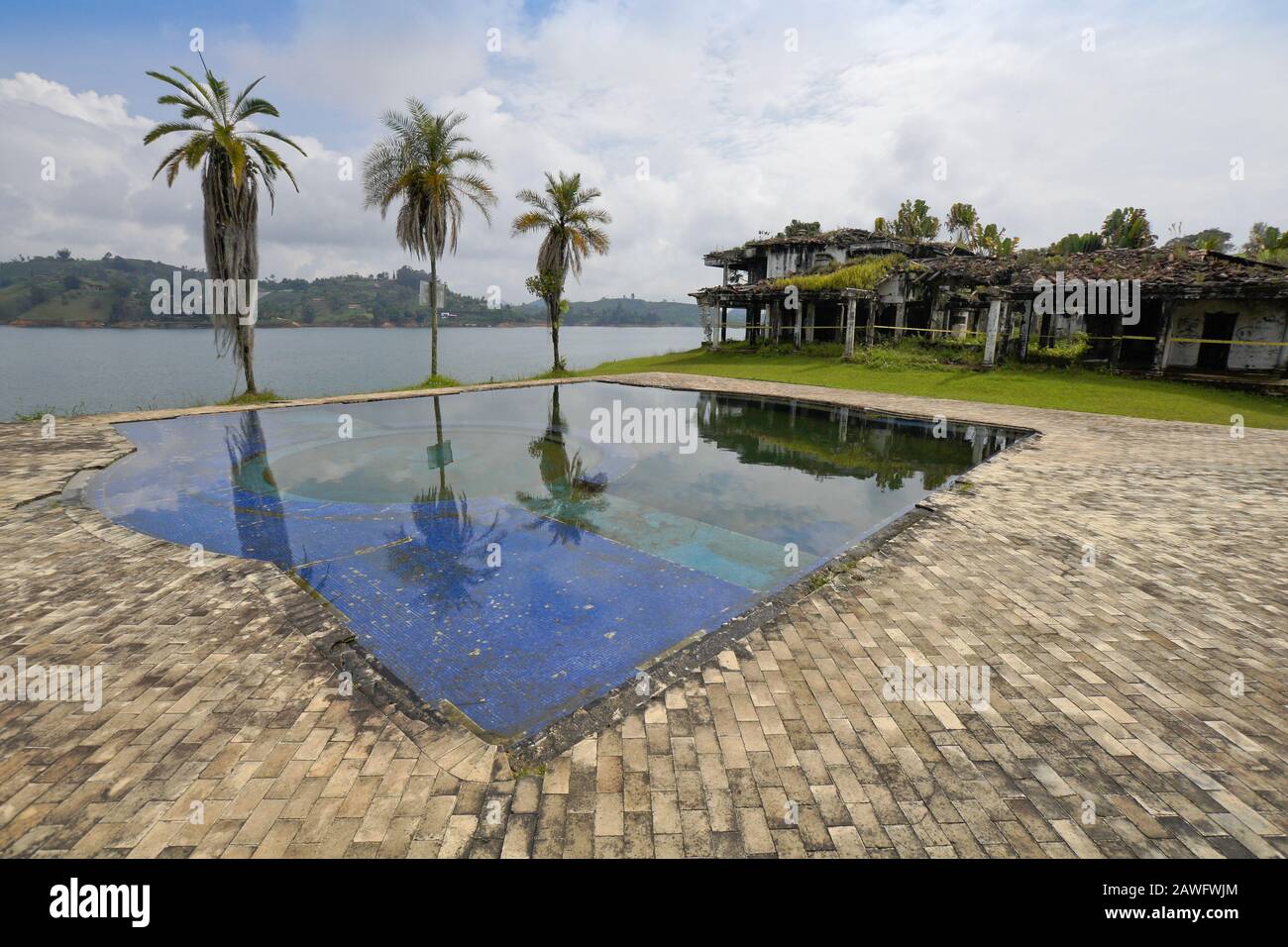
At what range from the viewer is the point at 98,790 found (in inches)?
139

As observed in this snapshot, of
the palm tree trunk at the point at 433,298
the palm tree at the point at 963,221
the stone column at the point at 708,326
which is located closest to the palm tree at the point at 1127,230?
the palm tree at the point at 963,221

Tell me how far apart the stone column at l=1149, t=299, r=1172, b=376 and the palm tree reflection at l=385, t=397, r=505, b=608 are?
29.1 meters

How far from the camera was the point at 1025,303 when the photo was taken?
1065 inches

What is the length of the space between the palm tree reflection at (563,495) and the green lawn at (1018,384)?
1565cm

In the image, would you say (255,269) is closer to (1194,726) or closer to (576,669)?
(576,669)

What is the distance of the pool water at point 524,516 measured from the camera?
5855 mm

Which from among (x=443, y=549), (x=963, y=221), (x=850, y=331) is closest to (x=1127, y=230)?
(x=963, y=221)

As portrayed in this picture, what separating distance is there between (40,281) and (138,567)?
166 metres

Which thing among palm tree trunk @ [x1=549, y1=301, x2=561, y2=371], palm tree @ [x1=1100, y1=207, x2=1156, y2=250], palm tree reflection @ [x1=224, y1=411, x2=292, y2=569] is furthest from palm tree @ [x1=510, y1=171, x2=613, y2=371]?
palm tree @ [x1=1100, y1=207, x2=1156, y2=250]

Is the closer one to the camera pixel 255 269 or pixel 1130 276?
pixel 255 269

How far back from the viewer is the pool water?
5855 mm

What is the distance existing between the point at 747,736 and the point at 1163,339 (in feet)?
99.6

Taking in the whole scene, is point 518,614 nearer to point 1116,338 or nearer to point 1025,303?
point 1116,338
